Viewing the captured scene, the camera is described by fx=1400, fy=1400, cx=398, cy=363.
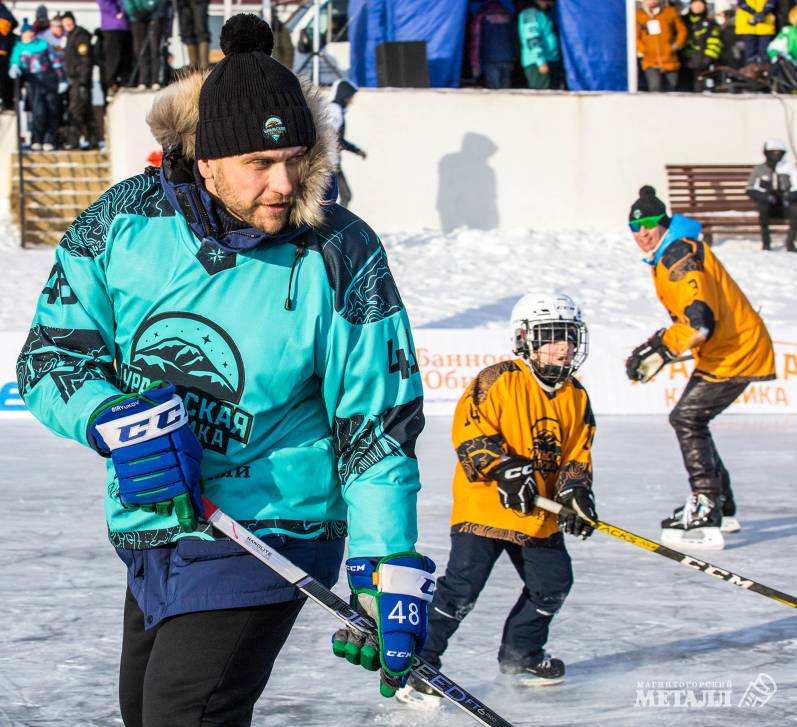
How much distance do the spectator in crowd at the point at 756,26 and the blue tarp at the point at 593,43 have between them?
139 cm

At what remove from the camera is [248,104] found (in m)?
2.34

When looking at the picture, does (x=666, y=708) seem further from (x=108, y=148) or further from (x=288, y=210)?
(x=108, y=148)

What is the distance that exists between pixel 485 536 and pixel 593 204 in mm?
12836

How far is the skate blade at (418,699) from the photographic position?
409cm

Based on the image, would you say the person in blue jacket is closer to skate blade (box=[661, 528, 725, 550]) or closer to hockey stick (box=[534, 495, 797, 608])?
hockey stick (box=[534, 495, 797, 608])

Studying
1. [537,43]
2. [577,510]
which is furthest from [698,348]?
[537,43]

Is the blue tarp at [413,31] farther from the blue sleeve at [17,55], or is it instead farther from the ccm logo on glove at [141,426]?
the ccm logo on glove at [141,426]

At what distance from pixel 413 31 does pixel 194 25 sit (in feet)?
10.4

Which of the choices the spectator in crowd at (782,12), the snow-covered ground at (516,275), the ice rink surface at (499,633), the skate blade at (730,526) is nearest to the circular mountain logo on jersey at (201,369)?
the ice rink surface at (499,633)

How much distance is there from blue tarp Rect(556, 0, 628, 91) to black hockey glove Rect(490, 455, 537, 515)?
13.1 metres

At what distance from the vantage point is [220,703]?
7.48 ft

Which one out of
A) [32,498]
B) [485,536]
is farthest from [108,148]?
[485,536]

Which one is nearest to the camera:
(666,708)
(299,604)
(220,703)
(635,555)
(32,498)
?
(220,703)

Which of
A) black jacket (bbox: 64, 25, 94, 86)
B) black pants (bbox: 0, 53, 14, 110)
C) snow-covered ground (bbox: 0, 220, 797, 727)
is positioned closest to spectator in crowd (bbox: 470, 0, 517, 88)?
black jacket (bbox: 64, 25, 94, 86)
